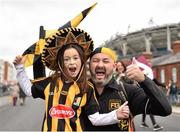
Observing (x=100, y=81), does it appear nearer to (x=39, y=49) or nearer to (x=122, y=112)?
(x=122, y=112)

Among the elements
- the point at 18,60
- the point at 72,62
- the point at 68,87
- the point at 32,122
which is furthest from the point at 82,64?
the point at 32,122

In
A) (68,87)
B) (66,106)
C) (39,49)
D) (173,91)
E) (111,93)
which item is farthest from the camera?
(173,91)

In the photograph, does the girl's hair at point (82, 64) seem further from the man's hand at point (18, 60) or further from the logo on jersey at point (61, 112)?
the man's hand at point (18, 60)

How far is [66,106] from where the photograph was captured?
3072 millimetres

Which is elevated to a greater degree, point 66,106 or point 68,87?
point 68,87

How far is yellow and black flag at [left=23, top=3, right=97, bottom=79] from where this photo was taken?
11.9ft

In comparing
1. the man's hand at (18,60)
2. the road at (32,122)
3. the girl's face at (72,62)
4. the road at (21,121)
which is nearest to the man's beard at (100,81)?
the girl's face at (72,62)

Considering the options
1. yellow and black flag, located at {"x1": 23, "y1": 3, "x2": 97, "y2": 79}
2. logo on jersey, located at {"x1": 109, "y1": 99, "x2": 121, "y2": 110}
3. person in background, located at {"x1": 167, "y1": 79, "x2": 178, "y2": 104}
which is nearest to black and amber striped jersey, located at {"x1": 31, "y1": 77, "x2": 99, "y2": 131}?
logo on jersey, located at {"x1": 109, "y1": 99, "x2": 121, "y2": 110}

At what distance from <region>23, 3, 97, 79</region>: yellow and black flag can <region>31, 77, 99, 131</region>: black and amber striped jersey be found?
1.21ft

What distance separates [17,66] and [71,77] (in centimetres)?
65

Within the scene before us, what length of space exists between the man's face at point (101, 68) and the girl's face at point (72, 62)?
0.41 ft

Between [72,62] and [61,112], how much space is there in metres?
0.41

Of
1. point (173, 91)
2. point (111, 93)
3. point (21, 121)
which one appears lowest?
point (21, 121)

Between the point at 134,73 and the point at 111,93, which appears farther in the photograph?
the point at 111,93
